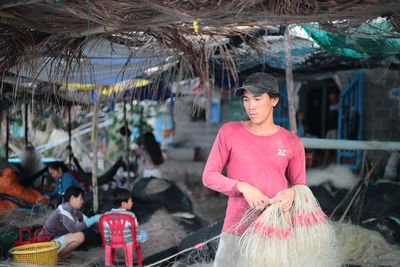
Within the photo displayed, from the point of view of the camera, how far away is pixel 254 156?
8.51 ft

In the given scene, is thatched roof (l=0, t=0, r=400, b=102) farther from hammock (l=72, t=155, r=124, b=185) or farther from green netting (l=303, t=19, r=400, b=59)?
hammock (l=72, t=155, r=124, b=185)

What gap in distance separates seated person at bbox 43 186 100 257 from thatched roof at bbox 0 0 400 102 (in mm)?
1198

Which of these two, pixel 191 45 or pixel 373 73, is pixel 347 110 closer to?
pixel 373 73

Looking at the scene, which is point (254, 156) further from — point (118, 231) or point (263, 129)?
point (118, 231)

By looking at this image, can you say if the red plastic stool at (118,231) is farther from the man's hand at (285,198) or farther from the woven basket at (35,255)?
the man's hand at (285,198)

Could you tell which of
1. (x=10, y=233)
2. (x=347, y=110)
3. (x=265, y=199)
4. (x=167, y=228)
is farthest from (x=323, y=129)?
(x=265, y=199)

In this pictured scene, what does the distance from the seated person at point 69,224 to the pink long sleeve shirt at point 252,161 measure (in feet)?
7.55

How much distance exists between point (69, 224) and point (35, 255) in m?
0.83

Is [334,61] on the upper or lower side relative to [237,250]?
upper

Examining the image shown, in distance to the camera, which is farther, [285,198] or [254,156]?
[254,156]

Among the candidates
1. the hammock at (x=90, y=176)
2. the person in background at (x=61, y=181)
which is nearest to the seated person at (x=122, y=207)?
the person in background at (x=61, y=181)

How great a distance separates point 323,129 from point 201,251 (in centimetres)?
693

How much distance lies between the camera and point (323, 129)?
409 inches

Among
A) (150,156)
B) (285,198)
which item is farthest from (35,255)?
(150,156)
